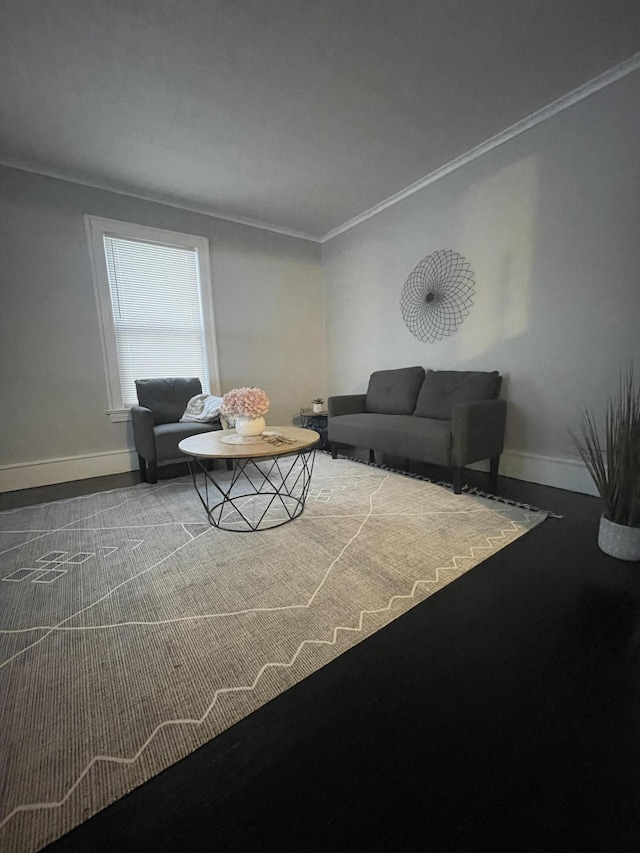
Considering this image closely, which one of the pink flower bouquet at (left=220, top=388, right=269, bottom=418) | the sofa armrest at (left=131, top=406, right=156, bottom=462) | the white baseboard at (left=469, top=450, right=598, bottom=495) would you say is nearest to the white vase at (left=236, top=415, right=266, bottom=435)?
the pink flower bouquet at (left=220, top=388, right=269, bottom=418)

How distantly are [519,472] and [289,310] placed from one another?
115 inches

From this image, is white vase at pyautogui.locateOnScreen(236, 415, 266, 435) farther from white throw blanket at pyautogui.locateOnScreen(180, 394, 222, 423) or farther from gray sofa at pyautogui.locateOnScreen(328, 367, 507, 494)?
gray sofa at pyautogui.locateOnScreen(328, 367, 507, 494)

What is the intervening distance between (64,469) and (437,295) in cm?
356

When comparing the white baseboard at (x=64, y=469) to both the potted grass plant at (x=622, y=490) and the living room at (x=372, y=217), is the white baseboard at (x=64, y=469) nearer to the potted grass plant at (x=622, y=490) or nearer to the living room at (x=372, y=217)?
the living room at (x=372, y=217)

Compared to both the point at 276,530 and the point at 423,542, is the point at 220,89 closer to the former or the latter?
the point at 276,530

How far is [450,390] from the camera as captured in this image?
2883mm

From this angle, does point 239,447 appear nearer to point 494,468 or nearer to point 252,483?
point 252,483

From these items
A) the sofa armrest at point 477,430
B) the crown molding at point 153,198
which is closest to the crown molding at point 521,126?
the crown molding at point 153,198

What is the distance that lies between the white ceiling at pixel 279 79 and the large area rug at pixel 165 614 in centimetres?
246

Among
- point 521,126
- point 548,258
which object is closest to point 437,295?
point 548,258

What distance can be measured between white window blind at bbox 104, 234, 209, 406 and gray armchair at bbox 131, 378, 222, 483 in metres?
0.26

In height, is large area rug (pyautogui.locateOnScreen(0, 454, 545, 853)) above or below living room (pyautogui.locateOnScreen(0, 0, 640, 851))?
below

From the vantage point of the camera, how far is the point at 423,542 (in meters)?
1.76

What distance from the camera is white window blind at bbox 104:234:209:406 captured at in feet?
10.3
